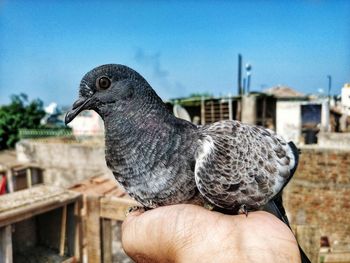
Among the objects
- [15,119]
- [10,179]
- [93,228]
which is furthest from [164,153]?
[15,119]

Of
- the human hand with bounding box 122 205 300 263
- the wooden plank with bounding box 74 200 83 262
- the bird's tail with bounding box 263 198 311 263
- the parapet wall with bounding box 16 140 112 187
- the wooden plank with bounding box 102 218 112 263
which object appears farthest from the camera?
the parapet wall with bounding box 16 140 112 187

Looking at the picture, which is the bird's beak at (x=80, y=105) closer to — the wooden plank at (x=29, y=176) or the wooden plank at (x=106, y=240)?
the wooden plank at (x=106, y=240)

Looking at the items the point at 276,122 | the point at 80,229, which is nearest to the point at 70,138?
the point at 276,122

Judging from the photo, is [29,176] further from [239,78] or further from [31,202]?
[239,78]

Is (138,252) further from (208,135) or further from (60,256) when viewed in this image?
(60,256)

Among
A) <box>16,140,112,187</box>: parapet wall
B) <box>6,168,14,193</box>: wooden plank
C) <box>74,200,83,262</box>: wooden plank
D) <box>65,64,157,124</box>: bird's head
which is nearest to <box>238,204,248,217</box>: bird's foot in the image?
<box>65,64,157,124</box>: bird's head

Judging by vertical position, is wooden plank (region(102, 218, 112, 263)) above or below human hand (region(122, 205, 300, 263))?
below

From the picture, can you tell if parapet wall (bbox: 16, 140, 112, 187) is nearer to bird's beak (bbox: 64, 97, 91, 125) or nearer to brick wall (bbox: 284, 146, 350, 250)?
brick wall (bbox: 284, 146, 350, 250)

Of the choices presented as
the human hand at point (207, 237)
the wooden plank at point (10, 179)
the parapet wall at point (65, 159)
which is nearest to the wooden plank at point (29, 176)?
the parapet wall at point (65, 159)
